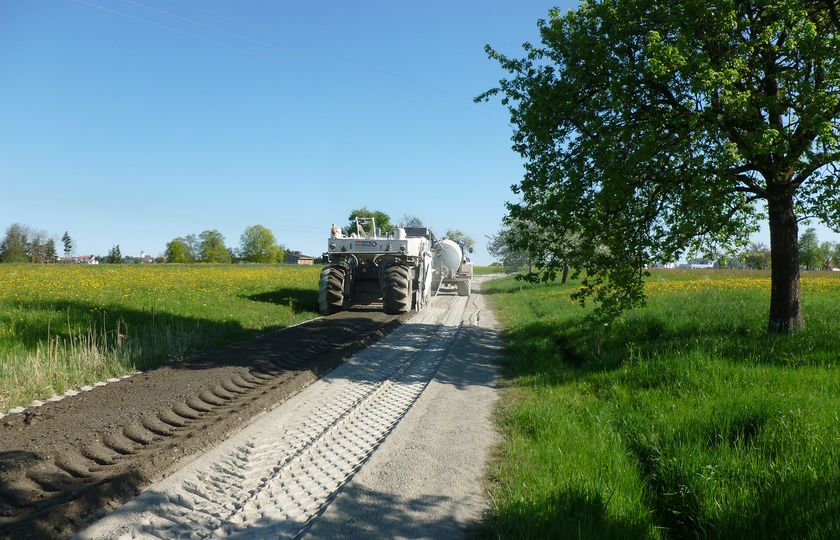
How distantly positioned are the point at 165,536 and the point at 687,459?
388cm

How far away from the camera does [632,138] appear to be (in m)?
9.09

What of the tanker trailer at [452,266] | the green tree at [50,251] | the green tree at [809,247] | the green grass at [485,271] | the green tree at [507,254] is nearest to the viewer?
the tanker trailer at [452,266]

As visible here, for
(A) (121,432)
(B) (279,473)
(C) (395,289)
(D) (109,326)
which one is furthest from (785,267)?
(D) (109,326)

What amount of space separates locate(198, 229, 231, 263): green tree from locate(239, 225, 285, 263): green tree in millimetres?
4897

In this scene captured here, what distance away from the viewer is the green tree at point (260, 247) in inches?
4948

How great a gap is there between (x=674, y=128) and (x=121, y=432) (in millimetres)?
8520

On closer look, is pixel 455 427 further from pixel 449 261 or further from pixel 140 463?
pixel 449 261

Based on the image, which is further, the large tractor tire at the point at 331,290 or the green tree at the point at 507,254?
the green tree at the point at 507,254

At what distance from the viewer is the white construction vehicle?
1702cm

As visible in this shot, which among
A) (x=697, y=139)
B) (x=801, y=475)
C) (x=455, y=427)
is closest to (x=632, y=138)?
(x=697, y=139)

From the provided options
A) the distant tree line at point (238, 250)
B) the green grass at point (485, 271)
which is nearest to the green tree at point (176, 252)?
the distant tree line at point (238, 250)

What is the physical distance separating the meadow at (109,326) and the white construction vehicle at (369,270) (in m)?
1.11

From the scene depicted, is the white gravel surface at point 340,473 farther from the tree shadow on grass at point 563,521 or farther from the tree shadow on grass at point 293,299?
the tree shadow on grass at point 293,299

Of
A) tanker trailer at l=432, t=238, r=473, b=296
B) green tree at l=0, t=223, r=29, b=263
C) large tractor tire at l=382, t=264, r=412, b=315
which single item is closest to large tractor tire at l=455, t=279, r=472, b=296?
tanker trailer at l=432, t=238, r=473, b=296
